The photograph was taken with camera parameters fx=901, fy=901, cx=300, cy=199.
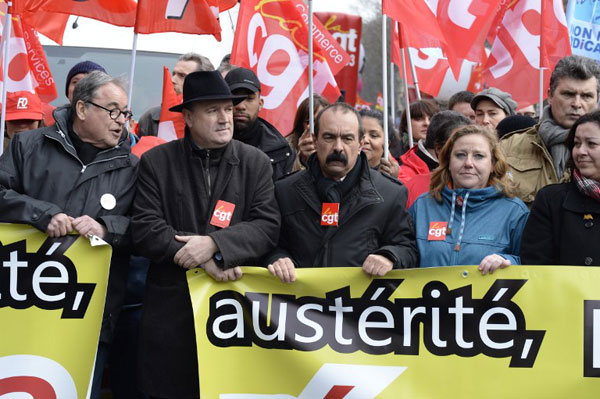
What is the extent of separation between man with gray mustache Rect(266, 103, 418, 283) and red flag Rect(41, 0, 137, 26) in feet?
8.44

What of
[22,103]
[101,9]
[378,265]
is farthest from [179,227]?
[101,9]

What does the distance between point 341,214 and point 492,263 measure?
81cm

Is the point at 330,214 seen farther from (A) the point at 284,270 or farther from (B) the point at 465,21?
(B) the point at 465,21

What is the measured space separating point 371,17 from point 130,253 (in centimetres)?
5459

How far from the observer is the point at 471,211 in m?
4.73

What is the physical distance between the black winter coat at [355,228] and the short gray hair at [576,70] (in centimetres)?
145

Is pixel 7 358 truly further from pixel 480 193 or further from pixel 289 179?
pixel 480 193

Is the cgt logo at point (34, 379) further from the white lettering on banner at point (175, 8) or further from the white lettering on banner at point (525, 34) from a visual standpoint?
the white lettering on banner at point (525, 34)

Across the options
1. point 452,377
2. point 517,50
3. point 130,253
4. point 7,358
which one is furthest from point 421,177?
point 517,50

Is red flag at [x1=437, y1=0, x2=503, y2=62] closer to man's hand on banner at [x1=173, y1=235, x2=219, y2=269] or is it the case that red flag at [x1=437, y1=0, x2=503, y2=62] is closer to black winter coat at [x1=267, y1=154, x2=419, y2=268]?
black winter coat at [x1=267, y1=154, x2=419, y2=268]

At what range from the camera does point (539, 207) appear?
15.0 ft

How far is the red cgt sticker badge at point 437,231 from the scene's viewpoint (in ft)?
15.4

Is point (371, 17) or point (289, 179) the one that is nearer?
point (289, 179)

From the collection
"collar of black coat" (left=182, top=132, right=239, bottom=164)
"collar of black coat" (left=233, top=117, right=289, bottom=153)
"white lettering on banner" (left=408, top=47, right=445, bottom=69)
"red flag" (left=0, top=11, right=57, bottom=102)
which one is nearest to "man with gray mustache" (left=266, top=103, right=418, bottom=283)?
"collar of black coat" (left=182, top=132, right=239, bottom=164)
